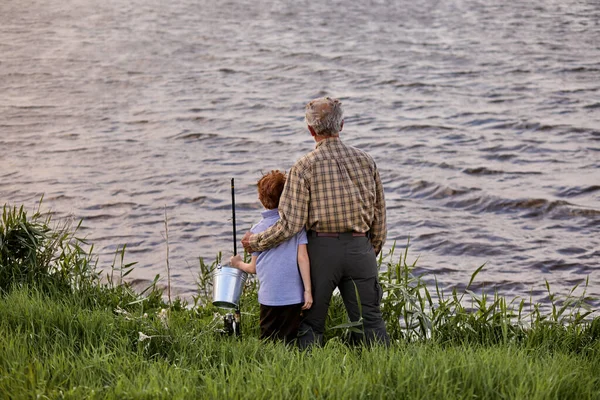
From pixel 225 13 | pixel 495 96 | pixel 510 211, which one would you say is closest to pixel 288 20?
pixel 225 13

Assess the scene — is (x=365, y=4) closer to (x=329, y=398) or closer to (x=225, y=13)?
(x=225, y=13)

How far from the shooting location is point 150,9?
27.5m

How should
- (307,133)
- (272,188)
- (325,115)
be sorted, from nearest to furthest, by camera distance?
1. (325,115)
2. (272,188)
3. (307,133)

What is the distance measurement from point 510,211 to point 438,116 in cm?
439

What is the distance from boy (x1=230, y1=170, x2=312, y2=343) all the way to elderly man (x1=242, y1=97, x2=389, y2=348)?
0.18ft

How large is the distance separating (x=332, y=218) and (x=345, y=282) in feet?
1.30

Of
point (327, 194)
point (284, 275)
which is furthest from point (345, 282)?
point (327, 194)

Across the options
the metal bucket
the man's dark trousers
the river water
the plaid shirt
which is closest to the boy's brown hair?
the plaid shirt

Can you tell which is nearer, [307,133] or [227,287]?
[227,287]

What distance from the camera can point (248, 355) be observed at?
4480 mm

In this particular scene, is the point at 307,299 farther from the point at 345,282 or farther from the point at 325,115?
the point at 325,115

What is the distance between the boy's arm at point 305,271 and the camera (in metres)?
4.95

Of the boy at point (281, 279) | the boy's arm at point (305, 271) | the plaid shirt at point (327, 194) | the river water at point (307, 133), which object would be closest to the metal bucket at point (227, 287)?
the boy at point (281, 279)

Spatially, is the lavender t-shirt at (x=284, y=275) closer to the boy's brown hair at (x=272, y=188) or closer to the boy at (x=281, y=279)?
the boy at (x=281, y=279)
